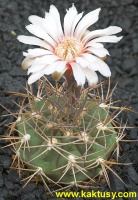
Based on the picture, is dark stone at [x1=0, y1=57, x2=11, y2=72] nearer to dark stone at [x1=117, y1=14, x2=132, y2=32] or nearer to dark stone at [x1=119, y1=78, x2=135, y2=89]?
dark stone at [x1=119, y1=78, x2=135, y2=89]

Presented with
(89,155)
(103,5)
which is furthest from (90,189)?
(103,5)

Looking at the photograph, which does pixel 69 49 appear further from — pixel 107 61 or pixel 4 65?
pixel 107 61

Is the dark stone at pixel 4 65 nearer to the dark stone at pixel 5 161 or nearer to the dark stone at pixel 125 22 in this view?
the dark stone at pixel 5 161

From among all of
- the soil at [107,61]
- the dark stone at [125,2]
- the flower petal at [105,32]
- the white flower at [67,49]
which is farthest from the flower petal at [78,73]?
the dark stone at [125,2]

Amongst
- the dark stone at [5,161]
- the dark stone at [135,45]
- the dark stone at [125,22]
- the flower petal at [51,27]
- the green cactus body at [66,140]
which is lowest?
the dark stone at [5,161]

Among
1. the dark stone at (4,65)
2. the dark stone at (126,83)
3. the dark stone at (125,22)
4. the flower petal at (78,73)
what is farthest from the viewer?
the dark stone at (125,22)

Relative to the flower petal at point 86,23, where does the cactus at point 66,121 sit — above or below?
below
